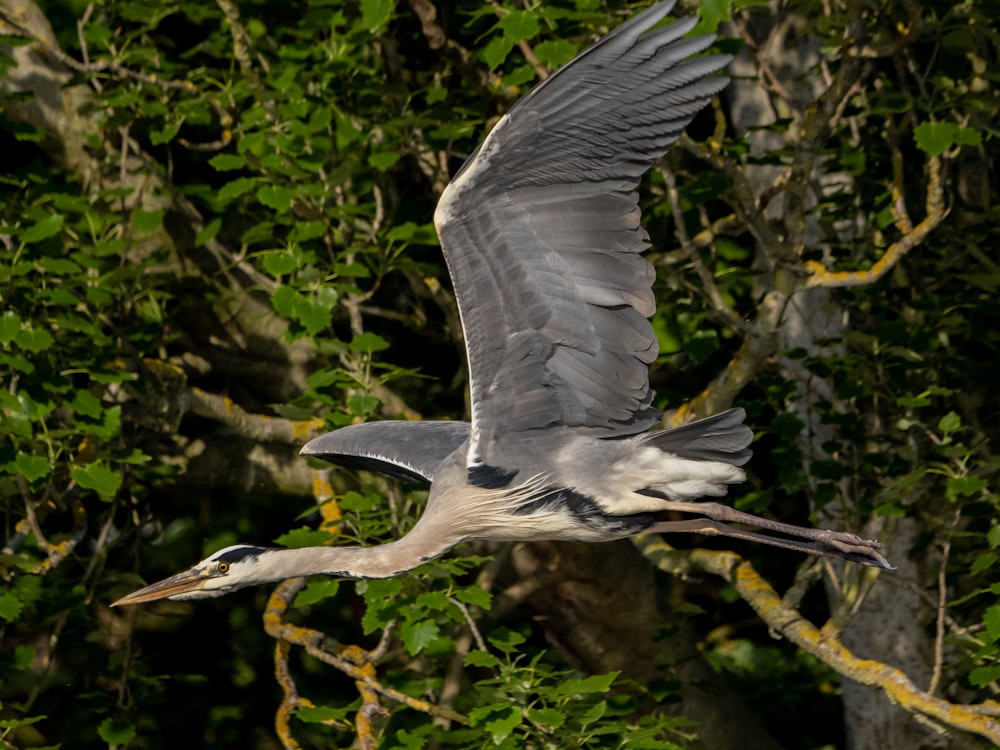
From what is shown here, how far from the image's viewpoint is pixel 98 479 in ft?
15.6

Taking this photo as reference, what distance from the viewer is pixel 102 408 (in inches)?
197

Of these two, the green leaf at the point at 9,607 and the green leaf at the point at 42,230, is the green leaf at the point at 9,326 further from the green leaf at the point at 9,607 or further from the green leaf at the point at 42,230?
the green leaf at the point at 9,607

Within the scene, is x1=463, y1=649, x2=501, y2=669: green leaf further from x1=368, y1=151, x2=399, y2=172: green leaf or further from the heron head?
x1=368, y1=151, x2=399, y2=172: green leaf

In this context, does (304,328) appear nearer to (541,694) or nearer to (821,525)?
(541,694)

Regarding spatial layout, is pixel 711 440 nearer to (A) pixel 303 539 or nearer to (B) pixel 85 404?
(A) pixel 303 539

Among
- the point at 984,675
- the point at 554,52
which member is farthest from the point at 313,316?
the point at 984,675

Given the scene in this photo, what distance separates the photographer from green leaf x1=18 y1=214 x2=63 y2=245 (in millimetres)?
4726

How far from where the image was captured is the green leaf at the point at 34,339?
15.2 ft

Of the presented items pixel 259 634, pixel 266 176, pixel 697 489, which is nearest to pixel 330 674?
pixel 259 634

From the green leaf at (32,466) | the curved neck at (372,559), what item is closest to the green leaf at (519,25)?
the curved neck at (372,559)

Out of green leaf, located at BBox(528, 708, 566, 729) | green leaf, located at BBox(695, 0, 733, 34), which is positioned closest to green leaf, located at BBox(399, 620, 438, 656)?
green leaf, located at BBox(528, 708, 566, 729)

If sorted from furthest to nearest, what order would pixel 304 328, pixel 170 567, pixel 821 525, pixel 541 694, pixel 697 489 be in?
1. pixel 170 567
2. pixel 821 525
3. pixel 304 328
4. pixel 541 694
5. pixel 697 489

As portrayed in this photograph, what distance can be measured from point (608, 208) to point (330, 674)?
11.4ft

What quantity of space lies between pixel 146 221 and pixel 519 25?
1587 mm
